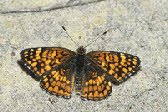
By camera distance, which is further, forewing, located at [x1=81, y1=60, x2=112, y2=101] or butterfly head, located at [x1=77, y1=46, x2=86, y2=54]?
butterfly head, located at [x1=77, y1=46, x2=86, y2=54]

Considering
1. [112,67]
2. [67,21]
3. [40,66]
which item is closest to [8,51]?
[40,66]

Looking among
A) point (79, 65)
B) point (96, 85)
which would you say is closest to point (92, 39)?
point (79, 65)

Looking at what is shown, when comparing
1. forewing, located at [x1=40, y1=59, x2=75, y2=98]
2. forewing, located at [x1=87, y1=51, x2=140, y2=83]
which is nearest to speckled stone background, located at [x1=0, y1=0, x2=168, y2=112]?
forewing, located at [x1=40, y1=59, x2=75, y2=98]

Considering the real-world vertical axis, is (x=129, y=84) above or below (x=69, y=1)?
below

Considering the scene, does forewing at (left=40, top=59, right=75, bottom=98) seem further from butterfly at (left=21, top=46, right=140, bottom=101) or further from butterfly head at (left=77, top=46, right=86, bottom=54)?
butterfly head at (left=77, top=46, right=86, bottom=54)

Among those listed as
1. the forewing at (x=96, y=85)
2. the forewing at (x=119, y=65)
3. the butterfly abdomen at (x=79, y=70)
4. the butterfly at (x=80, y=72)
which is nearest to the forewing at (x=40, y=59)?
the butterfly at (x=80, y=72)

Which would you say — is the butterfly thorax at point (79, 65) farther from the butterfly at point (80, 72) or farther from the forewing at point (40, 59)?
the forewing at point (40, 59)

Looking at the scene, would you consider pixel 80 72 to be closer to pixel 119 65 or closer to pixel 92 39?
pixel 119 65

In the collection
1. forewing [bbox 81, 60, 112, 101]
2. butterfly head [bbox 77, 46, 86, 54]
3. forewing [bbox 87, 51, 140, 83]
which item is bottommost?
forewing [bbox 81, 60, 112, 101]

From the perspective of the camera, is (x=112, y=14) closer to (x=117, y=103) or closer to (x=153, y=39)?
(x=153, y=39)
